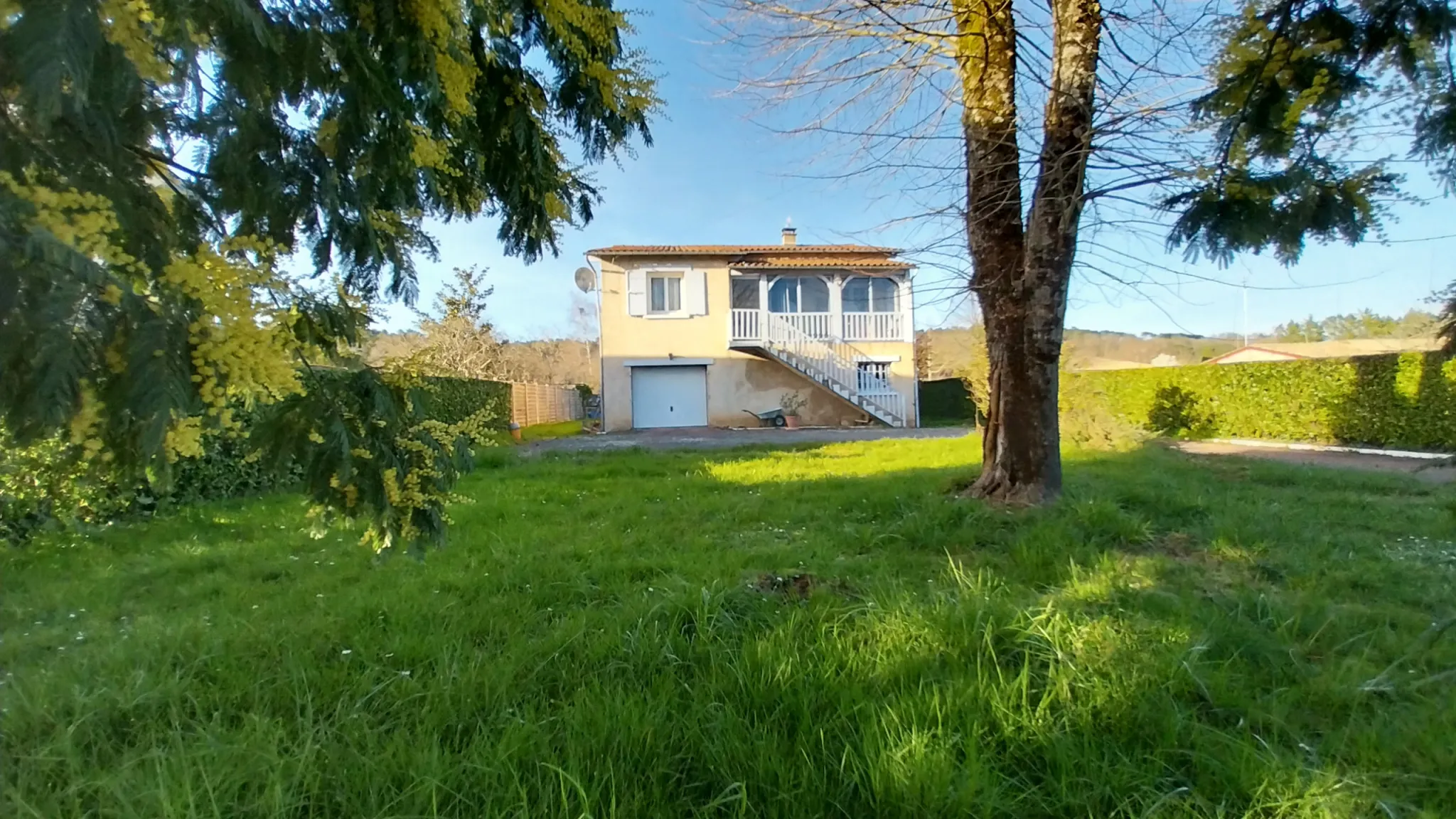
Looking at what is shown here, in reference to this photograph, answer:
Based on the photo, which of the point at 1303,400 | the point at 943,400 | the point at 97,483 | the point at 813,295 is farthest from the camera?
the point at 943,400

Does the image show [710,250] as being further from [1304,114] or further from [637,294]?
[1304,114]

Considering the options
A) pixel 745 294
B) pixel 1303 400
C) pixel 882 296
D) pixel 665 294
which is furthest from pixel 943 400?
pixel 1303 400

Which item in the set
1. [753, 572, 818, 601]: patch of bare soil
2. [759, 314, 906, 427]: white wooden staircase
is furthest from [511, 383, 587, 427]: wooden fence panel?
[753, 572, 818, 601]: patch of bare soil

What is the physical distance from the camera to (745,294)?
19.3 m

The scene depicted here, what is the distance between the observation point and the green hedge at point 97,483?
1.42 metres

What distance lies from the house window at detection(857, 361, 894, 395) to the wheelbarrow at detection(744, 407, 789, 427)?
7.55 feet

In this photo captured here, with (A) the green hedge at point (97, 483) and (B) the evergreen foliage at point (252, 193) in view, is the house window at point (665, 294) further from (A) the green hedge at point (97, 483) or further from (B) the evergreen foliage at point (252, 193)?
(B) the evergreen foliage at point (252, 193)

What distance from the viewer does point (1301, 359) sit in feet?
41.3

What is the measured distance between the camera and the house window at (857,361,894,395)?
18312 mm

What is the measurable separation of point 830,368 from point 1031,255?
521 inches

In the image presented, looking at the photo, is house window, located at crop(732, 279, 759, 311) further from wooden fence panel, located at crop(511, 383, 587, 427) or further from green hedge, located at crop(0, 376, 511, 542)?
green hedge, located at crop(0, 376, 511, 542)

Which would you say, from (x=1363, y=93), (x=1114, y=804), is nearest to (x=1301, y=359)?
(x=1363, y=93)

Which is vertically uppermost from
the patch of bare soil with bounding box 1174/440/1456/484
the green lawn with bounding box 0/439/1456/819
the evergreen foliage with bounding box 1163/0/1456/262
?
the evergreen foliage with bounding box 1163/0/1456/262

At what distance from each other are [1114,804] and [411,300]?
2.86m
